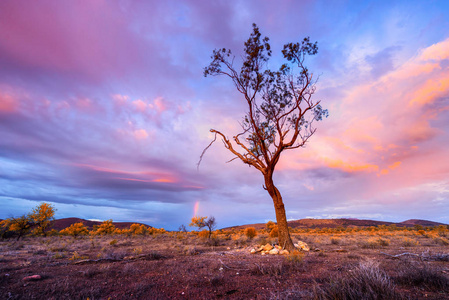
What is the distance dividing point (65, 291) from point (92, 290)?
2.34 ft

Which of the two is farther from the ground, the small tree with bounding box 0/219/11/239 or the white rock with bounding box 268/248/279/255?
the small tree with bounding box 0/219/11/239

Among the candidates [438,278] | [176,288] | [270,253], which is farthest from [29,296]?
[270,253]

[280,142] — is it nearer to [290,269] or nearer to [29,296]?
[290,269]

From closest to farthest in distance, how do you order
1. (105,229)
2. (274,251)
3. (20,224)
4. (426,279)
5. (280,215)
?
(426,279) < (274,251) < (280,215) < (20,224) < (105,229)

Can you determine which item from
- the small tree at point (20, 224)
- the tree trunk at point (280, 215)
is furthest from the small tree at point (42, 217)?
the tree trunk at point (280, 215)

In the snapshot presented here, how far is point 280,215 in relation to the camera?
44.4 ft

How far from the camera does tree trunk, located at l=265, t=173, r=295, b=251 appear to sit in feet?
42.0

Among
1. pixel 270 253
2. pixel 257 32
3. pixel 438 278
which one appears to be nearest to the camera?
pixel 438 278

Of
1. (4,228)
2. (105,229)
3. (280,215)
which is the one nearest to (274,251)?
(280,215)

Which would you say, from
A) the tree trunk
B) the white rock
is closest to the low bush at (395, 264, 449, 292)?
the white rock

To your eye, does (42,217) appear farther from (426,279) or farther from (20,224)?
(426,279)

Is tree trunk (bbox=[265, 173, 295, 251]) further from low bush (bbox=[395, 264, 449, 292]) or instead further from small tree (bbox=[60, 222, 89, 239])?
small tree (bbox=[60, 222, 89, 239])

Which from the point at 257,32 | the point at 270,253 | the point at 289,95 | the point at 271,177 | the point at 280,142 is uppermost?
the point at 257,32

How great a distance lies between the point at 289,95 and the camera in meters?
16.6
